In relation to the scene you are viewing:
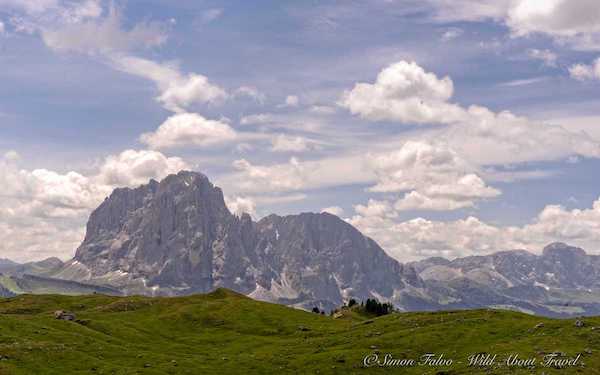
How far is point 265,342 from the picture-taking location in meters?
113

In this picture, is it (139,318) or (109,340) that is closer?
(109,340)

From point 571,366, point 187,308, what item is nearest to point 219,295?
point 187,308

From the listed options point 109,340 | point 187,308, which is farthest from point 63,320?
point 187,308

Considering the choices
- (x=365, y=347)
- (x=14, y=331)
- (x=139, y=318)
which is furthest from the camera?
(x=139, y=318)

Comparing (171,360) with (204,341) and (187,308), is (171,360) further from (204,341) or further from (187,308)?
(187,308)

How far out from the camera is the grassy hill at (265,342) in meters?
80.4

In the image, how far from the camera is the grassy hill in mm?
80438

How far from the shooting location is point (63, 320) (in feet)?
344

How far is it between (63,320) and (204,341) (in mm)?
26020

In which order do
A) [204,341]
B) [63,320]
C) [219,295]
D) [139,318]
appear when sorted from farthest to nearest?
1. [219,295]
2. [139,318]
3. [204,341]
4. [63,320]

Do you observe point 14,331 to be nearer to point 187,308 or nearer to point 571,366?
point 187,308

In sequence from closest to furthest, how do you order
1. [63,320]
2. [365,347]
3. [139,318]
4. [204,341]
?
[365,347] < [63,320] < [204,341] < [139,318]

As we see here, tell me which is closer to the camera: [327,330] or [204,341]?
[204,341]

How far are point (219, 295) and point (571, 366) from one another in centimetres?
10757
